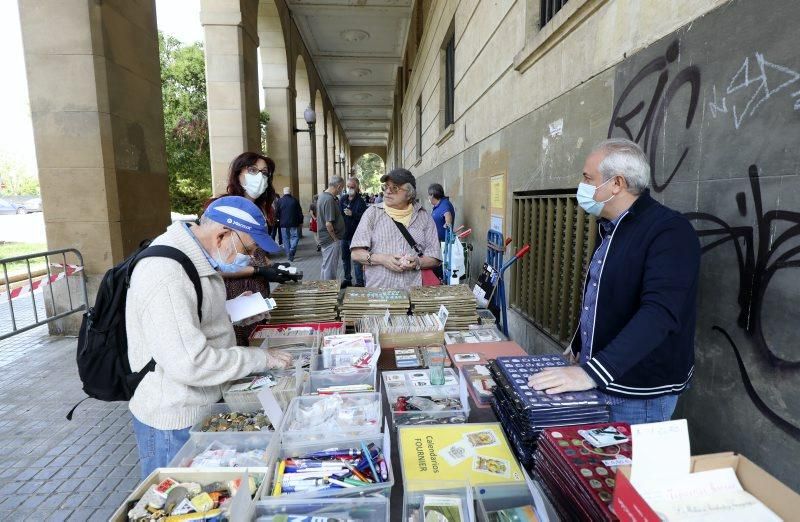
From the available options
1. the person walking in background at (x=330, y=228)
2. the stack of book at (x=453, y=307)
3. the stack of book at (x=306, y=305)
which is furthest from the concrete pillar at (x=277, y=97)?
the stack of book at (x=453, y=307)

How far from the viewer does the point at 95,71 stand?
481 cm

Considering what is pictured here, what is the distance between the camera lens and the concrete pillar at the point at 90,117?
4773mm

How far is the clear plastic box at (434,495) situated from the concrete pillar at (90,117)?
5402 millimetres

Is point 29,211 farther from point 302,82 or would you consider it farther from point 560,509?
point 560,509

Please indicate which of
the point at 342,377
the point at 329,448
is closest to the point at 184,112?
the point at 342,377

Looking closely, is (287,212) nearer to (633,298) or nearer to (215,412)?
(215,412)

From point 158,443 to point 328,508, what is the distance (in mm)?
899

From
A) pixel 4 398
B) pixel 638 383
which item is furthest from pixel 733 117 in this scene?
pixel 4 398

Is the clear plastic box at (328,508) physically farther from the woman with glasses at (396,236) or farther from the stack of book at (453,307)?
the woman with glasses at (396,236)

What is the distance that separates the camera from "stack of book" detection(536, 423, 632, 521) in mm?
1029

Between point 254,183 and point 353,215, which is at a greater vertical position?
point 254,183

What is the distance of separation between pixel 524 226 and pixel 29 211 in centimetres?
4563

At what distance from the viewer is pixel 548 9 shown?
154 inches

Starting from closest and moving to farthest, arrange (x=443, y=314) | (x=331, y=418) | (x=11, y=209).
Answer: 1. (x=331, y=418)
2. (x=443, y=314)
3. (x=11, y=209)
